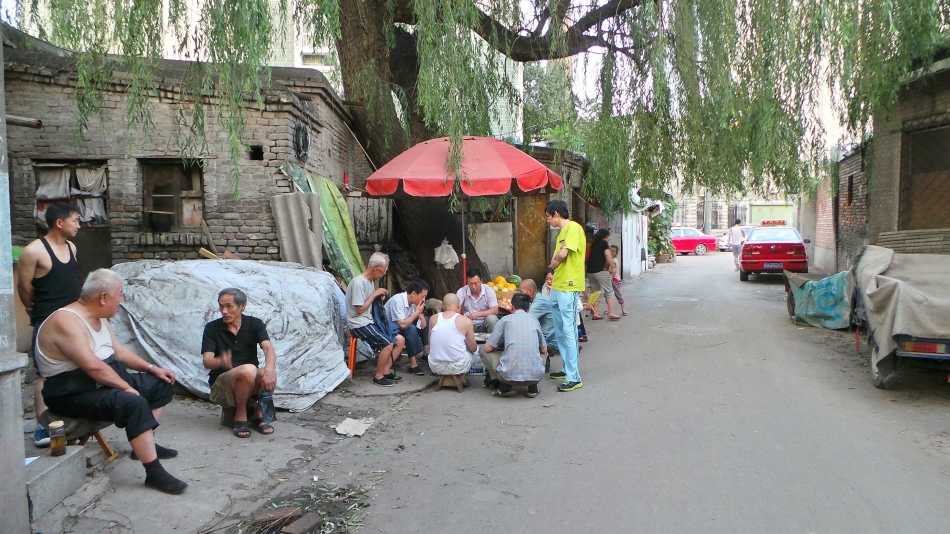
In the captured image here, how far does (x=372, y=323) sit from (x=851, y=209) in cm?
1244

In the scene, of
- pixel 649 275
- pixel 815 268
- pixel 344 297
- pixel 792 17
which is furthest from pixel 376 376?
pixel 815 268

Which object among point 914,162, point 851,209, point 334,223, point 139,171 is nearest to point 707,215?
point 851,209

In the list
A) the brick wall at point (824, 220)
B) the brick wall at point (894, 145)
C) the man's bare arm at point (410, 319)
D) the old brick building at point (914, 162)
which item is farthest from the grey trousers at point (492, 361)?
the brick wall at point (824, 220)

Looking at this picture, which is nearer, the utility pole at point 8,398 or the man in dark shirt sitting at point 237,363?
the utility pole at point 8,398

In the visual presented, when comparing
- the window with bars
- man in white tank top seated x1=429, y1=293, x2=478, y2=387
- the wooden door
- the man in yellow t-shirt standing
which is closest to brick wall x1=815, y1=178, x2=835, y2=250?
the window with bars

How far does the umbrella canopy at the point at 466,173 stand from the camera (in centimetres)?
785

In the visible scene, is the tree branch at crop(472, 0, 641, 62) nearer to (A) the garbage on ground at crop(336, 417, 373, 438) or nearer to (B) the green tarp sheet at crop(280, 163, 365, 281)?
(B) the green tarp sheet at crop(280, 163, 365, 281)

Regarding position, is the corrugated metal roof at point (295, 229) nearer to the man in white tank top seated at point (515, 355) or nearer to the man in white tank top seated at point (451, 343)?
the man in white tank top seated at point (451, 343)

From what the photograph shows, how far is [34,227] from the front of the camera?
27.3 feet

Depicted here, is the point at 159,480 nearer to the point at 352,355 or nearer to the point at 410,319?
the point at 352,355

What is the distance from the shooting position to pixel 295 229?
830 cm

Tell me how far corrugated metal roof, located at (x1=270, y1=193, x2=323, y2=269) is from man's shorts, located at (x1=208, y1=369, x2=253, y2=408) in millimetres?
3386

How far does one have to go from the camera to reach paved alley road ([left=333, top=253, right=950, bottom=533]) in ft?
12.3

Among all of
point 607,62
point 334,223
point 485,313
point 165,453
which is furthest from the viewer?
point 607,62
